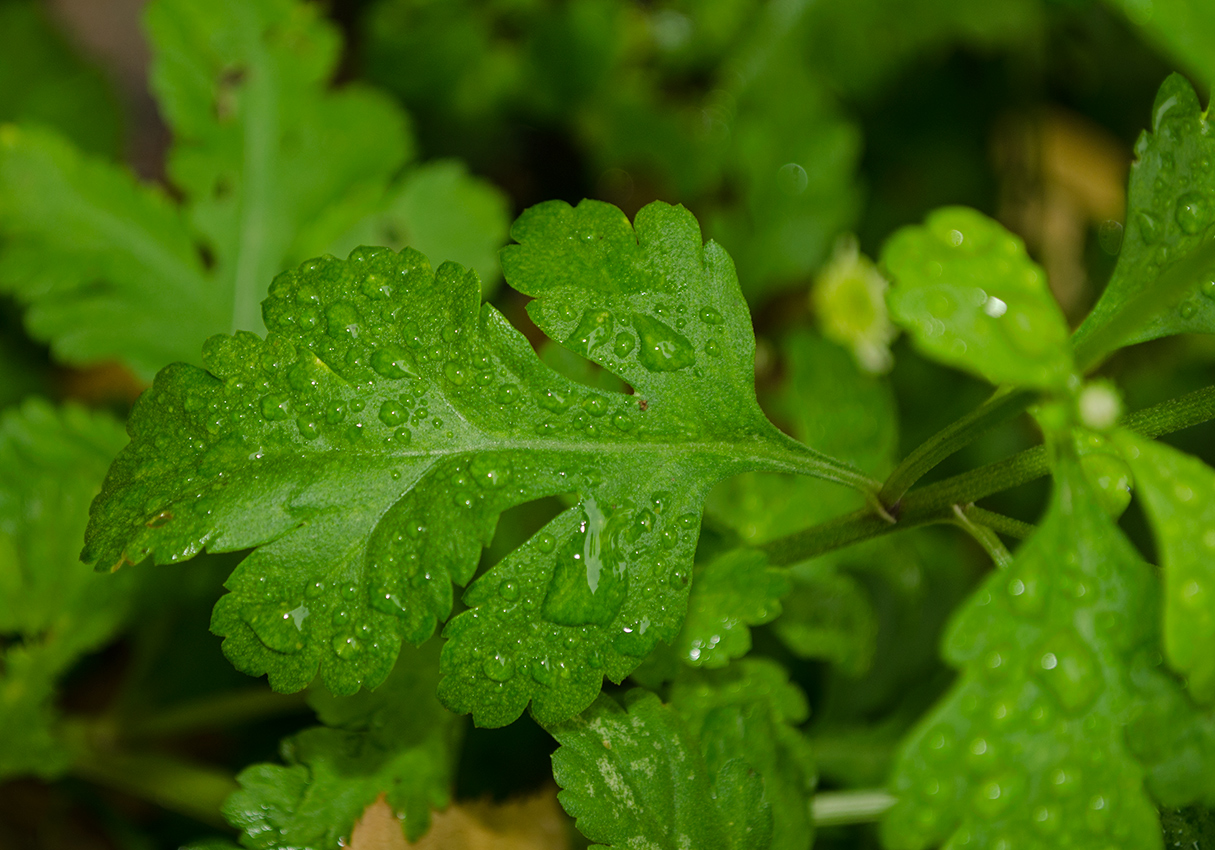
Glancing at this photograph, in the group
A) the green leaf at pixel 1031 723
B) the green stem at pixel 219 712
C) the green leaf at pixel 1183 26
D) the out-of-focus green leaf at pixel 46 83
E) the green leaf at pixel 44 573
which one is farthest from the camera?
the out-of-focus green leaf at pixel 46 83

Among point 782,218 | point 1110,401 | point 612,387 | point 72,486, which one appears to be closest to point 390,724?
point 612,387

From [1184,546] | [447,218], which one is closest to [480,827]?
[1184,546]

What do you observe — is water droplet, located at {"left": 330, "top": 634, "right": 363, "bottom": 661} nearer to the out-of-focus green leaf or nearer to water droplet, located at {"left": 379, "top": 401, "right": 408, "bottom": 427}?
water droplet, located at {"left": 379, "top": 401, "right": 408, "bottom": 427}

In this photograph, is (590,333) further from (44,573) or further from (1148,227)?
(44,573)

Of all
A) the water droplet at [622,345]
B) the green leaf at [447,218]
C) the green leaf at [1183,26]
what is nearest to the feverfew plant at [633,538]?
the water droplet at [622,345]

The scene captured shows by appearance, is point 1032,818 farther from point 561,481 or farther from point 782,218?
point 782,218

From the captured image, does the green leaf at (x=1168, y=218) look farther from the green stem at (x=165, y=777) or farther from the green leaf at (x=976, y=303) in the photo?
the green stem at (x=165, y=777)
